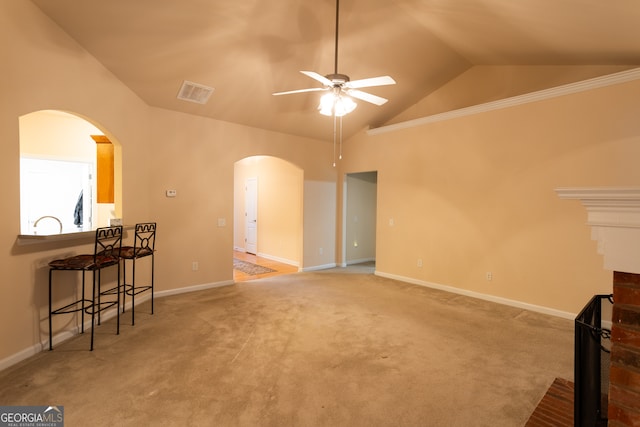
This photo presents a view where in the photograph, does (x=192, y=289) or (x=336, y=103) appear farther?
(x=192, y=289)

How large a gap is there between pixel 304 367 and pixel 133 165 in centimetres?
338

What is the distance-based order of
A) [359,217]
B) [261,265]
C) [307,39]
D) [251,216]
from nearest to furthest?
[307,39] < [261,265] < [359,217] < [251,216]

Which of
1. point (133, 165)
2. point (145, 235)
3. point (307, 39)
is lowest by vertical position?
point (145, 235)

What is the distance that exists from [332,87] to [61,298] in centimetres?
333

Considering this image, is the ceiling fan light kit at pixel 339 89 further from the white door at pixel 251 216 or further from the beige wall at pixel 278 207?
the white door at pixel 251 216

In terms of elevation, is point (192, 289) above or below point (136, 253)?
below

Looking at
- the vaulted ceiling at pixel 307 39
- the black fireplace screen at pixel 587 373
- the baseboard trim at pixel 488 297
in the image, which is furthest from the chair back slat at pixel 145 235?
the black fireplace screen at pixel 587 373

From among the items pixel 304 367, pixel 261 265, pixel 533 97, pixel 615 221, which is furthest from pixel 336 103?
pixel 261 265

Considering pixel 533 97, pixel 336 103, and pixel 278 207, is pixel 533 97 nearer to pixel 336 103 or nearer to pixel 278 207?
pixel 336 103

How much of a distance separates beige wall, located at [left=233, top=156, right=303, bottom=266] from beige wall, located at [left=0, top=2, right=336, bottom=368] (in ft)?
1.55

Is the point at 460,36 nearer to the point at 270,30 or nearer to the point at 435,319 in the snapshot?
the point at 270,30

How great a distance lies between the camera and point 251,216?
847 cm

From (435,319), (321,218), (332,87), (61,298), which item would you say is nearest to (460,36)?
(332,87)

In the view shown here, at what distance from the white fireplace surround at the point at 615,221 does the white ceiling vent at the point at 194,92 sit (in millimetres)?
4197
